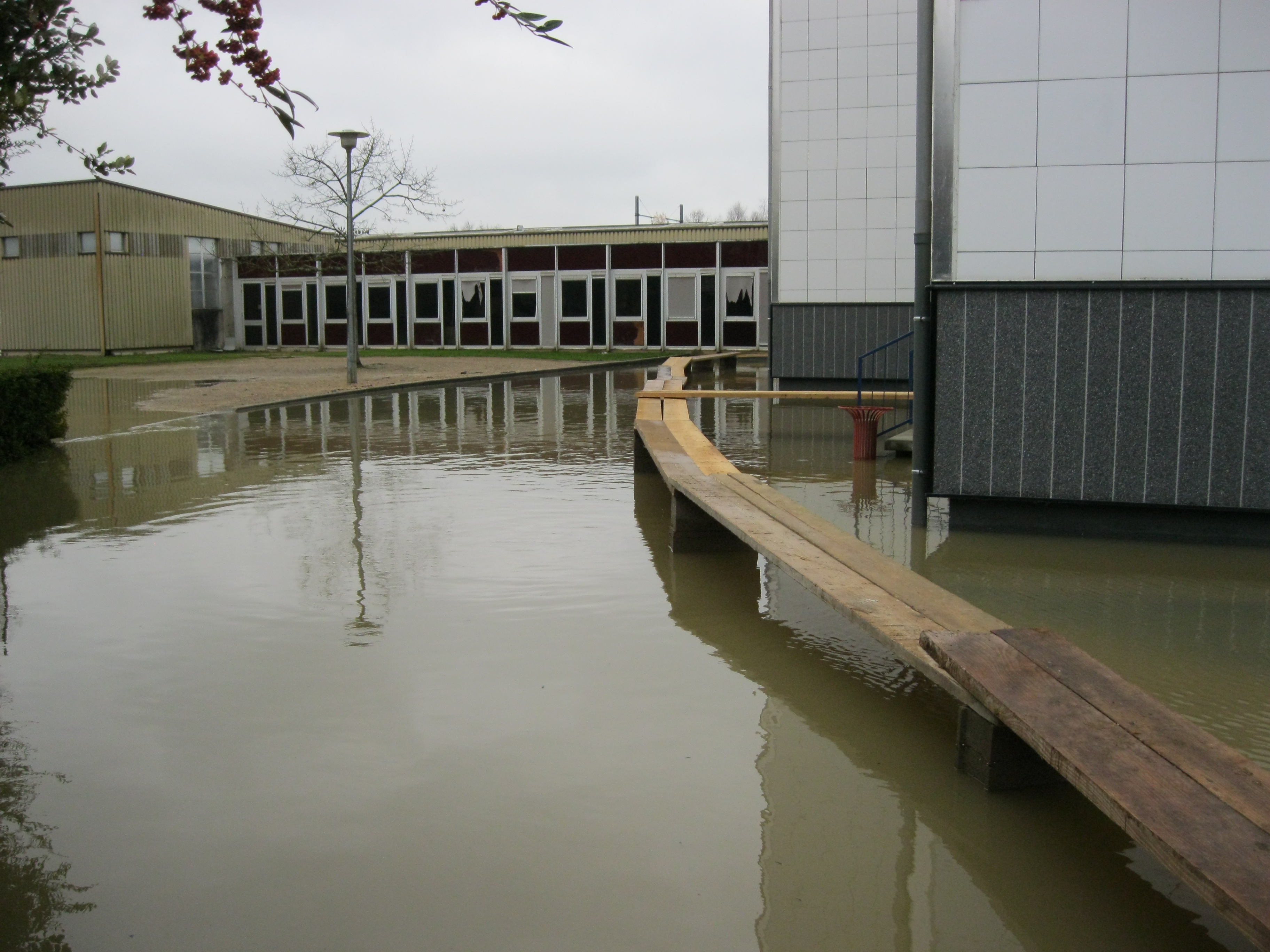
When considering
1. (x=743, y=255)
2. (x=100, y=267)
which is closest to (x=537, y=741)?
(x=743, y=255)

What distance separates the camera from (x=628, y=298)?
37688mm

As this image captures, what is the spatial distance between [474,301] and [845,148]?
22414 millimetres

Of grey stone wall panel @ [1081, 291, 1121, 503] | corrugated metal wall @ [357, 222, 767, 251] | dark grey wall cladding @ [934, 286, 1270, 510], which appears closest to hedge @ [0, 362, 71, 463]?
dark grey wall cladding @ [934, 286, 1270, 510]

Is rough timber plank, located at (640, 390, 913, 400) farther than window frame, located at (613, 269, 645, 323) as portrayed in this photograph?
No

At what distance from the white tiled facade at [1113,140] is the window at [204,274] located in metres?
38.0

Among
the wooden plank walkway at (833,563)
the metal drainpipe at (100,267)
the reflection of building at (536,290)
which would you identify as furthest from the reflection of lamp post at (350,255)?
the metal drainpipe at (100,267)

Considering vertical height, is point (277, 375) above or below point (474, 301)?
below

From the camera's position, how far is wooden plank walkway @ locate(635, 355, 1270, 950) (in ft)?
8.91

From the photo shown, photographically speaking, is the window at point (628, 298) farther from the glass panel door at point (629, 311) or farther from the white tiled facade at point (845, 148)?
the white tiled facade at point (845, 148)

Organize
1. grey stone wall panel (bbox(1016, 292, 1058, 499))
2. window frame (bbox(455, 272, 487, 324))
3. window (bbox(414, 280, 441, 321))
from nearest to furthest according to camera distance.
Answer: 1. grey stone wall panel (bbox(1016, 292, 1058, 499))
2. window frame (bbox(455, 272, 487, 324))
3. window (bbox(414, 280, 441, 321))

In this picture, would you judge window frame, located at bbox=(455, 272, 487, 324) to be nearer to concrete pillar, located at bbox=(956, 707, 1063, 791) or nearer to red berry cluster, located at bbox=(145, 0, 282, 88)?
concrete pillar, located at bbox=(956, 707, 1063, 791)

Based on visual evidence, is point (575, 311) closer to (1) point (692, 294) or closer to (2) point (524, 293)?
(2) point (524, 293)

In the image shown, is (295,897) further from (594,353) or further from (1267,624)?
(594,353)

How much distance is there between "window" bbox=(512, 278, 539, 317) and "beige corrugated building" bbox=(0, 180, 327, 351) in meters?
7.97
